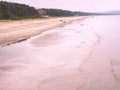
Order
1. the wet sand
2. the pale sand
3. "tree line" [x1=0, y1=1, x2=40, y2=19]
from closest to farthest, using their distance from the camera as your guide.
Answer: the wet sand
the pale sand
"tree line" [x1=0, y1=1, x2=40, y2=19]

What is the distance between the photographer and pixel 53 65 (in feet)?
34.4

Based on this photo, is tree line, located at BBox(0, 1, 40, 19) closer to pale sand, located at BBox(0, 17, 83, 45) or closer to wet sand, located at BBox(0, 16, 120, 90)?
pale sand, located at BBox(0, 17, 83, 45)

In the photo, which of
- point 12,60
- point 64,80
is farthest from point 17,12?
point 64,80

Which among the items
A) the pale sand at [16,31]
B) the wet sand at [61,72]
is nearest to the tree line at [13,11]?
the pale sand at [16,31]

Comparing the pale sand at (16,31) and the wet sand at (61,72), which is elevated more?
the wet sand at (61,72)

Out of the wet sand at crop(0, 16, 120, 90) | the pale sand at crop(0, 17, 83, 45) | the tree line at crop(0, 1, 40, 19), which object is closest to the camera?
the wet sand at crop(0, 16, 120, 90)

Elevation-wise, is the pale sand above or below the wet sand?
below

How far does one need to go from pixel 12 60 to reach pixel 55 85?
4869 millimetres

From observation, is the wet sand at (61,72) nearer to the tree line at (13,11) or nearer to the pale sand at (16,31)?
the pale sand at (16,31)

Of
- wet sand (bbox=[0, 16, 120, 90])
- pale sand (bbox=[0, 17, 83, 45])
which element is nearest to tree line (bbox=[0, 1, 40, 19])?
pale sand (bbox=[0, 17, 83, 45])

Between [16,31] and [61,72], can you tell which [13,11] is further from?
[61,72]

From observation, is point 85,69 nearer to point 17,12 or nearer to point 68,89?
point 68,89

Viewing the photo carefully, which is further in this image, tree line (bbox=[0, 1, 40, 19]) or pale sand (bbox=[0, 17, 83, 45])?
tree line (bbox=[0, 1, 40, 19])

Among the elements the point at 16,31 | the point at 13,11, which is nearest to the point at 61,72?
the point at 16,31
